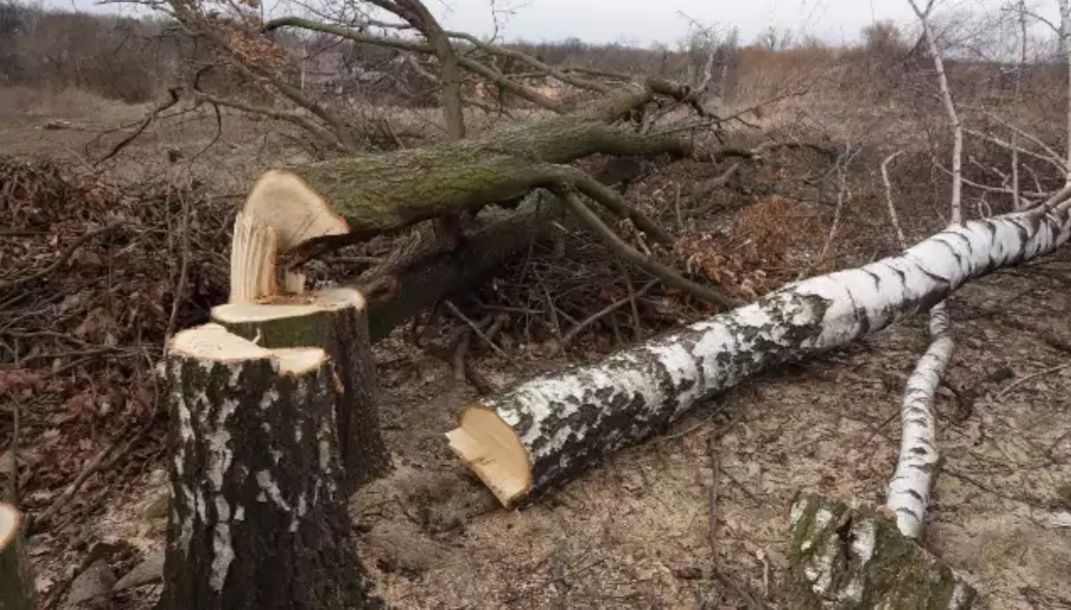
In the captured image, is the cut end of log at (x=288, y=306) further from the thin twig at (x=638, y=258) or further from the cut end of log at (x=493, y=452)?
the thin twig at (x=638, y=258)

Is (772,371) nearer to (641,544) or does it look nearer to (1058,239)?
(641,544)

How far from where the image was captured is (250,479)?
2107mm

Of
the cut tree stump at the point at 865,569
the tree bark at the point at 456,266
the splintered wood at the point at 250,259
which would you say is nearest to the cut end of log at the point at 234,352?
the splintered wood at the point at 250,259

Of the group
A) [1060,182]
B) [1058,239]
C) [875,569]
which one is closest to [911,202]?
[1060,182]

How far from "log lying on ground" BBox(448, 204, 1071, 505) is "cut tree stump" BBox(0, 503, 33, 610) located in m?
1.48

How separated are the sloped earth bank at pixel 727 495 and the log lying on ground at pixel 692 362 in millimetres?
165

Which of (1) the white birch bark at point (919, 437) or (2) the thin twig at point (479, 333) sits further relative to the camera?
(2) the thin twig at point (479, 333)

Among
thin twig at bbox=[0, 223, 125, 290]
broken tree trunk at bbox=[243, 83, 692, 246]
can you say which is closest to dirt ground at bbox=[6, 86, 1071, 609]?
broken tree trunk at bbox=[243, 83, 692, 246]

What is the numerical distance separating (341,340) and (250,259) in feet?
1.34

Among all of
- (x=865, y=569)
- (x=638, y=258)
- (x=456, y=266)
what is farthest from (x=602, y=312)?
(x=865, y=569)

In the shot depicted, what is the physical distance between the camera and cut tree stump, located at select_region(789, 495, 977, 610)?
2111 millimetres

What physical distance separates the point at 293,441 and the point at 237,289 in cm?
86

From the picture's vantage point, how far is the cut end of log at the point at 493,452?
9.30 ft

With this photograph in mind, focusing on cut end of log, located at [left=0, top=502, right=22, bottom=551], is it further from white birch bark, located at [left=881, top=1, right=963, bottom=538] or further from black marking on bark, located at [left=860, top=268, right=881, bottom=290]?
black marking on bark, located at [left=860, top=268, right=881, bottom=290]
